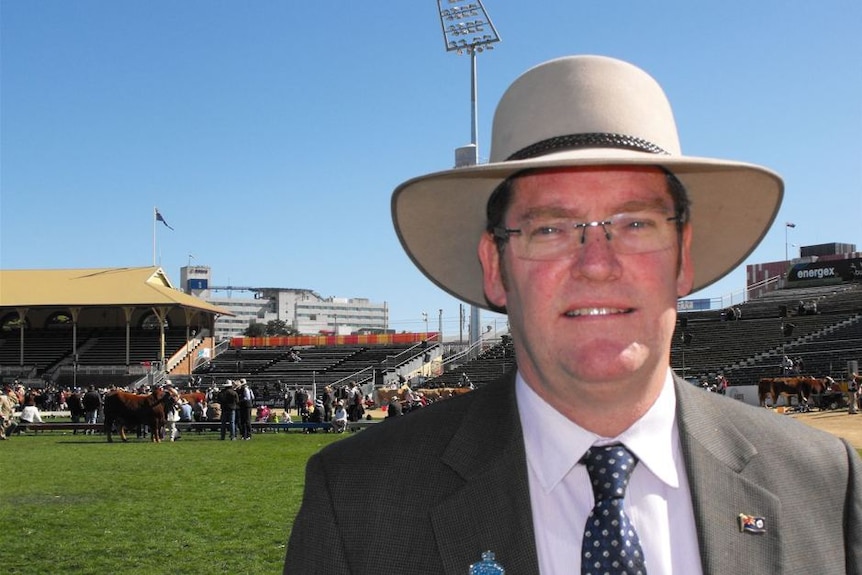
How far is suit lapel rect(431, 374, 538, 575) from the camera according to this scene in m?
2.12

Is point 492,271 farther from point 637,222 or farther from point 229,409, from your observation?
point 229,409

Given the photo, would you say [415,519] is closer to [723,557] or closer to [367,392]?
[723,557]

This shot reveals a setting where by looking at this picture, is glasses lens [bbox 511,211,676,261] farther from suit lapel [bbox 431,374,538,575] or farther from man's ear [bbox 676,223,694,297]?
suit lapel [bbox 431,374,538,575]

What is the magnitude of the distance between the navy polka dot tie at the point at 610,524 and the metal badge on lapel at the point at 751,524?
0.29 metres

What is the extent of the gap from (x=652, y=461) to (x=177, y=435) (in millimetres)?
25598

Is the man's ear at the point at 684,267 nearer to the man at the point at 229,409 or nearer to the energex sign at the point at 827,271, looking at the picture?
the man at the point at 229,409

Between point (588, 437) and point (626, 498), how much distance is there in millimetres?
175

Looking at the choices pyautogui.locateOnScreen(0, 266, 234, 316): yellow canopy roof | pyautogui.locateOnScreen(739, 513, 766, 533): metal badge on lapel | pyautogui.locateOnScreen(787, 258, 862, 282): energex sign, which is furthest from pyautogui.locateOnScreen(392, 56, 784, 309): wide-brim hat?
pyautogui.locateOnScreen(787, 258, 862, 282): energex sign

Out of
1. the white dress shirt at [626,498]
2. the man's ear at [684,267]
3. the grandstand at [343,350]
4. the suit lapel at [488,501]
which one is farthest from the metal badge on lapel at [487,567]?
the grandstand at [343,350]

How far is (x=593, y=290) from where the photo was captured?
2.10 meters

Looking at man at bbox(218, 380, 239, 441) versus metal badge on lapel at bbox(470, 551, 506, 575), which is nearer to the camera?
metal badge on lapel at bbox(470, 551, 506, 575)

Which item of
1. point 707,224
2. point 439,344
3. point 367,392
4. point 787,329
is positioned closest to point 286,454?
point 707,224

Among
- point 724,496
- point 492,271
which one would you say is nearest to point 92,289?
point 492,271

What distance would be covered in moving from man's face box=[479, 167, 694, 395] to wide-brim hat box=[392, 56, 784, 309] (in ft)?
0.27
